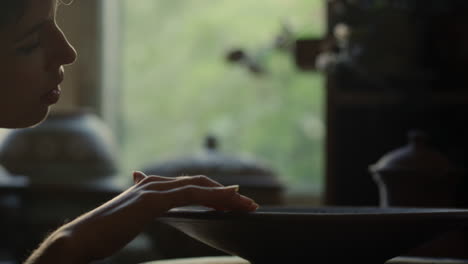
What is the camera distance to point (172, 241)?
8.75 feet

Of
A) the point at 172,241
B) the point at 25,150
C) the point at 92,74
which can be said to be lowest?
the point at 172,241

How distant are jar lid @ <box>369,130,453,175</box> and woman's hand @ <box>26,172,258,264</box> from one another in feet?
2.58

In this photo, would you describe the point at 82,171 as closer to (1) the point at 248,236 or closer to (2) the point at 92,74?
(2) the point at 92,74

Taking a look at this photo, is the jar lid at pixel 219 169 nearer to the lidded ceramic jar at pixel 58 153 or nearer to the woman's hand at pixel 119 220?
the lidded ceramic jar at pixel 58 153

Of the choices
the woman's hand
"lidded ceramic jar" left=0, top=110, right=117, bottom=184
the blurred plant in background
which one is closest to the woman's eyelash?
the woman's hand

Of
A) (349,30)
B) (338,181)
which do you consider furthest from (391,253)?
(338,181)

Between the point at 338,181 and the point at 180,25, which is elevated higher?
the point at 180,25

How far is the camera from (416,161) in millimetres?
1688

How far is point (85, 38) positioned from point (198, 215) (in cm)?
352

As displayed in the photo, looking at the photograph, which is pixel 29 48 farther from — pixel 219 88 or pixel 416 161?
pixel 219 88

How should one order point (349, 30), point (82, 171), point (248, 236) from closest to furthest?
point (248, 236), point (349, 30), point (82, 171)

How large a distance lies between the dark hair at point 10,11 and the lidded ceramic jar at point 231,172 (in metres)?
1.95

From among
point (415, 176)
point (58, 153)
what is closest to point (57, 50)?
point (415, 176)

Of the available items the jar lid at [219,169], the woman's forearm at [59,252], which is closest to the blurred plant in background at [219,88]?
the jar lid at [219,169]
